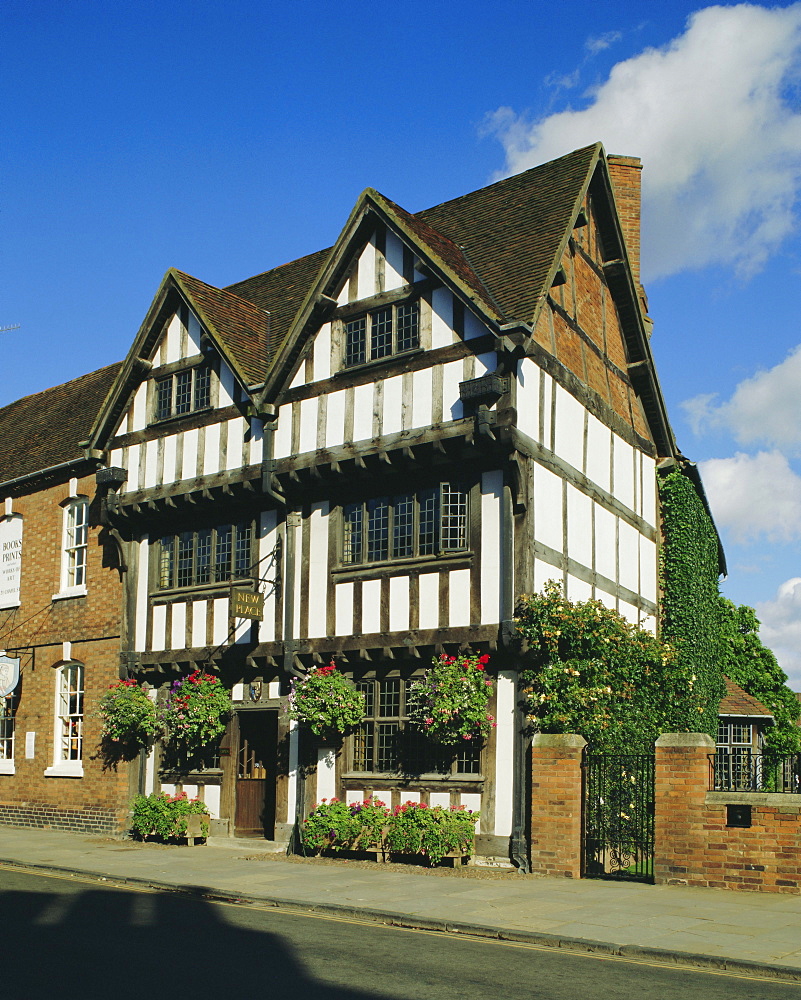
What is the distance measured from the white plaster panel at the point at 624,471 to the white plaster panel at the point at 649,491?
0.84 metres

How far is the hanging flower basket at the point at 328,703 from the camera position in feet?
57.8

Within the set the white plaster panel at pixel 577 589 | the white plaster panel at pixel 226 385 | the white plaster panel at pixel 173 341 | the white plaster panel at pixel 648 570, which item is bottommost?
the white plaster panel at pixel 577 589

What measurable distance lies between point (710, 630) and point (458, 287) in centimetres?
1070

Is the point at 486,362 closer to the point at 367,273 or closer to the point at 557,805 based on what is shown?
the point at 367,273

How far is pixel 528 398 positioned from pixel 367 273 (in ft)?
Result: 13.2

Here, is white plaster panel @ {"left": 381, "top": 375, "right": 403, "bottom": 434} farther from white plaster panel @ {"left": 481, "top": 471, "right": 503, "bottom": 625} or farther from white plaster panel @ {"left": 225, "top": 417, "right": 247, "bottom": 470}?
white plaster panel @ {"left": 225, "top": 417, "right": 247, "bottom": 470}

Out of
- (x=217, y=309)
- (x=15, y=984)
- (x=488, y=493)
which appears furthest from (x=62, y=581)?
(x=15, y=984)

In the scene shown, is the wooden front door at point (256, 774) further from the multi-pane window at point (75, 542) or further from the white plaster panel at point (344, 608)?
the multi-pane window at point (75, 542)

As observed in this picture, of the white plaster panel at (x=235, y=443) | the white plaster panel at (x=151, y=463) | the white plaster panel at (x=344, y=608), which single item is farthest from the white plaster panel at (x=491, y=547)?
the white plaster panel at (x=151, y=463)

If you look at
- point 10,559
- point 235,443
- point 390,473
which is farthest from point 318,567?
point 10,559

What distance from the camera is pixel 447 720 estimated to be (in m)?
16.1

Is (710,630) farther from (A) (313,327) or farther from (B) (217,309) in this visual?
(B) (217,309)

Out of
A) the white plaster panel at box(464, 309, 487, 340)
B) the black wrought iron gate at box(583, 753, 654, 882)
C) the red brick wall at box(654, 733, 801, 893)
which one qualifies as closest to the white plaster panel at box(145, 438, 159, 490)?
the white plaster panel at box(464, 309, 487, 340)

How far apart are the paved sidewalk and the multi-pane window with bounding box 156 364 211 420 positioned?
870 centimetres
